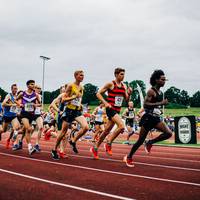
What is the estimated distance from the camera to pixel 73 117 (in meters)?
9.26

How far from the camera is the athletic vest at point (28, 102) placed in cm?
1039

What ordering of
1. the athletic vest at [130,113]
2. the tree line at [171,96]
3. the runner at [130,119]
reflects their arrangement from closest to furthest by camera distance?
the runner at [130,119]
the athletic vest at [130,113]
the tree line at [171,96]

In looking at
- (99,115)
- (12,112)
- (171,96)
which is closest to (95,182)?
(12,112)

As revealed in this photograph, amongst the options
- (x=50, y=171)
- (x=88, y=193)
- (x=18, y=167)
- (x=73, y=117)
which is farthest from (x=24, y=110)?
(x=88, y=193)

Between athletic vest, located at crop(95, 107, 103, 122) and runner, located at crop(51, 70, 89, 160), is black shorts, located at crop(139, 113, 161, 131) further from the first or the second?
athletic vest, located at crop(95, 107, 103, 122)

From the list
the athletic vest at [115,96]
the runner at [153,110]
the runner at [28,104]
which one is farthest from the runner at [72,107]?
the runner at [153,110]

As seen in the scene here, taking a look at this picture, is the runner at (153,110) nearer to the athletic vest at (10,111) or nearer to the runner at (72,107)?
the runner at (72,107)

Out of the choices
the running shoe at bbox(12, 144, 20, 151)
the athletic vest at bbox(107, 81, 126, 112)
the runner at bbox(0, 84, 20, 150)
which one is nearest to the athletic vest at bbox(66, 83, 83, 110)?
the athletic vest at bbox(107, 81, 126, 112)

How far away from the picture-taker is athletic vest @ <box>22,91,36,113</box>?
10391 mm

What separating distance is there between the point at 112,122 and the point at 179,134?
10.1 metres

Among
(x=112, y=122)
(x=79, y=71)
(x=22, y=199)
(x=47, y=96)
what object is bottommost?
(x=22, y=199)

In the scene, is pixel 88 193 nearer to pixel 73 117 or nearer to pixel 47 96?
pixel 73 117

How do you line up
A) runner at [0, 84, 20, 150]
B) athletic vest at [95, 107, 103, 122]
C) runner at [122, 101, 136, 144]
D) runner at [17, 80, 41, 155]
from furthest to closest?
1. athletic vest at [95, 107, 103, 122]
2. runner at [122, 101, 136, 144]
3. runner at [0, 84, 20, 150]
4. runner at [17, 80, 41, 155]

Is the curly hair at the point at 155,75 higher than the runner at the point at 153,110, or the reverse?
the curly hair at the point at 155,75
